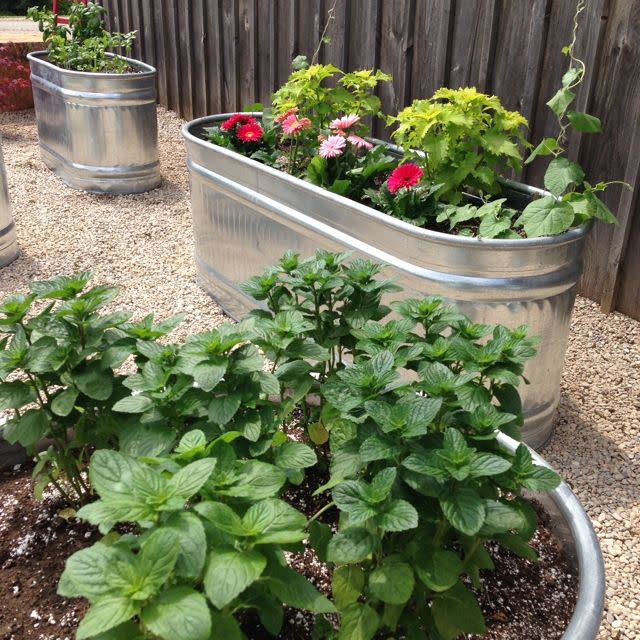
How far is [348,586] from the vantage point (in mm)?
1149

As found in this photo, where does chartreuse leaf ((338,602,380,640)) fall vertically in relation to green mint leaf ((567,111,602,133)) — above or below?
below

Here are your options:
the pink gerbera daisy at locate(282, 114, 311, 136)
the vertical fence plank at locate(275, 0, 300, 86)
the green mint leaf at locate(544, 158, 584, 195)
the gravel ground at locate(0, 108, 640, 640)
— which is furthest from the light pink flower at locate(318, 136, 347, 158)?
the vertical fence plank at locate(275, 0, 300, 86)

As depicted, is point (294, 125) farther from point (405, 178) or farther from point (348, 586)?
point (348, 586)

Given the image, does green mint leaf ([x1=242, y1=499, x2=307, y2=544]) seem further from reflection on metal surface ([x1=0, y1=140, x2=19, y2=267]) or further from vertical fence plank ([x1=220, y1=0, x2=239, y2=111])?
vertical fence plank ([x1=220, y1=0, x2=239, y2=111])

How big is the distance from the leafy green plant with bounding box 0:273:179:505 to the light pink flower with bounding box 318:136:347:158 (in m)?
1.35

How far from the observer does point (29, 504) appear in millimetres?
1535

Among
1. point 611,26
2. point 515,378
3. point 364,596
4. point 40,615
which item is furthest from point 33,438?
point 611,26

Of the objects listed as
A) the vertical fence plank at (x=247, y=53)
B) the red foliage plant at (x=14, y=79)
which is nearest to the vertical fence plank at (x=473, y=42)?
the vertical fence plank at (x=247, y=53)

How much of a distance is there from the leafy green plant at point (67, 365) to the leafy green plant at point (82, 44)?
12.8 ft

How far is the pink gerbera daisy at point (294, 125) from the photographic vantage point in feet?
9.38

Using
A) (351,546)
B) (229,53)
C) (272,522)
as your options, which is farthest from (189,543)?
(229,53)

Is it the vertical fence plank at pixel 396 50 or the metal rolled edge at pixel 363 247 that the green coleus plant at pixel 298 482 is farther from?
the vertical fence plank at pixel 396 50

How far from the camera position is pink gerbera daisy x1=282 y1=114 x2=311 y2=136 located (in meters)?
2.86

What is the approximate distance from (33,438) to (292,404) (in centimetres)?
48
